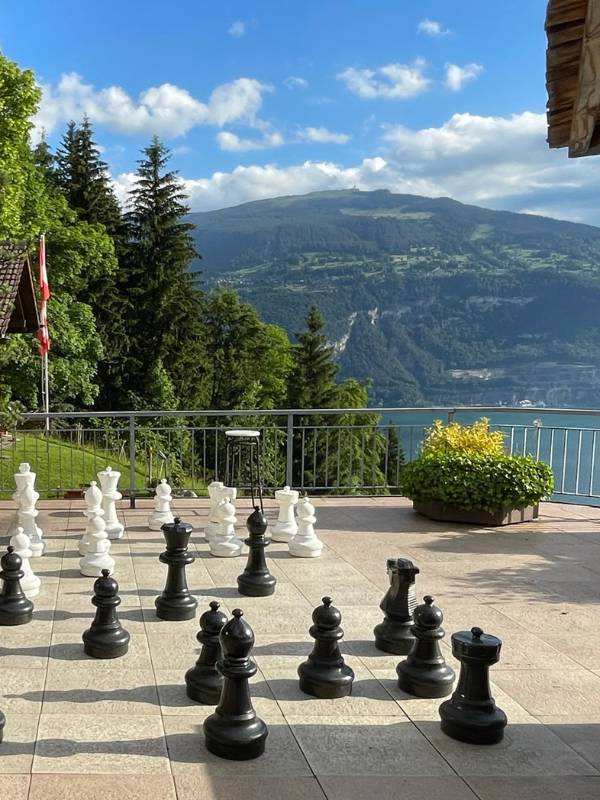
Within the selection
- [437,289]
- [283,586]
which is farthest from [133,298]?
[437,289]

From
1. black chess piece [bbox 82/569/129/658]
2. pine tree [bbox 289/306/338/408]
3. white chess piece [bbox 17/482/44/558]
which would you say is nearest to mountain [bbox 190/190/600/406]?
pine tree [bbox 289/306/338/408]

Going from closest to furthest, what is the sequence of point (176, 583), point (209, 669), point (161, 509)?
point (209, 669), point (176, 583), point (161, 509)

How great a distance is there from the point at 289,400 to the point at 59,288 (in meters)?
24.0

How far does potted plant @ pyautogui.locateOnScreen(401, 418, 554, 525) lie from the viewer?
7.98m

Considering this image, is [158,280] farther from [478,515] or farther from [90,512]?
[90,512]

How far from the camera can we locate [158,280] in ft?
121

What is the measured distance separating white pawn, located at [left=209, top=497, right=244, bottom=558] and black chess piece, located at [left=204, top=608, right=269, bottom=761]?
11.2ft

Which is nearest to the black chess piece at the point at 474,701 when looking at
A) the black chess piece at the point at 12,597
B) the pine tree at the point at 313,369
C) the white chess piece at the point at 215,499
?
the black chess piece at the point at 12,597

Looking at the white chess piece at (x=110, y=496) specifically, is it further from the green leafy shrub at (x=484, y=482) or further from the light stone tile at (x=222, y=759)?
the light stone tile at (x=222, y=759)

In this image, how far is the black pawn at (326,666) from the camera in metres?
3.60

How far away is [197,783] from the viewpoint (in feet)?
9.17

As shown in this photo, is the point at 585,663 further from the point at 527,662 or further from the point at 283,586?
the point at 283,586

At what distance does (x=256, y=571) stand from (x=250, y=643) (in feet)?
7.68

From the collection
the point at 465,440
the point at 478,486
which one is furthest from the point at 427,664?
the point at 465,440
